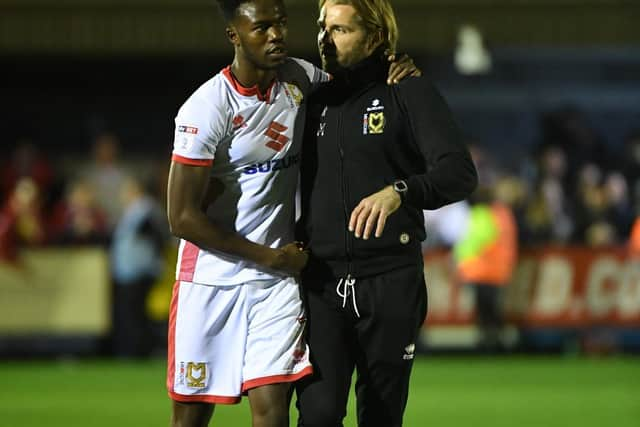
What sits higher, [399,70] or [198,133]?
[399,70]

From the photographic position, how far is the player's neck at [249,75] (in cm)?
541

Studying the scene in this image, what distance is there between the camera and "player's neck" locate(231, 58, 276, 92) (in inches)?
213

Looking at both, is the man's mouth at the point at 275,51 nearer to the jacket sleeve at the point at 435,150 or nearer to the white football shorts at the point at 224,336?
the jacket sleeve at the point at 435,150

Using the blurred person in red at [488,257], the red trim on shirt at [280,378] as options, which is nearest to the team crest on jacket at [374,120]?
the red trim on shirt at [280,378]

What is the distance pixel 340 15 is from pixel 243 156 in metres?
0.72

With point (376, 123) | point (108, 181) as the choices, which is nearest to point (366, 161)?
point (376, 123)

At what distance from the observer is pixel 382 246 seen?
548 cm

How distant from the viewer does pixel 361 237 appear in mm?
5375

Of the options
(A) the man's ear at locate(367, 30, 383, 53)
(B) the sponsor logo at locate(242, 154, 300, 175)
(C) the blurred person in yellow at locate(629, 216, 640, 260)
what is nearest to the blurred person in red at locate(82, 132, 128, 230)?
(C) the blurred person in yellow at locate(629, 216, 640, 260)

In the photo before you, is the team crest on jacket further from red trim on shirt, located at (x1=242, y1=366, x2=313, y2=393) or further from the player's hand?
red trim on shirt, located at (x1=242, y1=366, x2=313, y2=393)

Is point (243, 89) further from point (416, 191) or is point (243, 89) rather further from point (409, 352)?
point (409, 352)

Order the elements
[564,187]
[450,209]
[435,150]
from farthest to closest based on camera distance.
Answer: [564,187] → [450,209] → [435,150]

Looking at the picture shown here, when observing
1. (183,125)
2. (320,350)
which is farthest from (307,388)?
(183,125)

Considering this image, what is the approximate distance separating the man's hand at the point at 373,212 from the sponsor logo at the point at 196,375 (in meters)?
0.97
